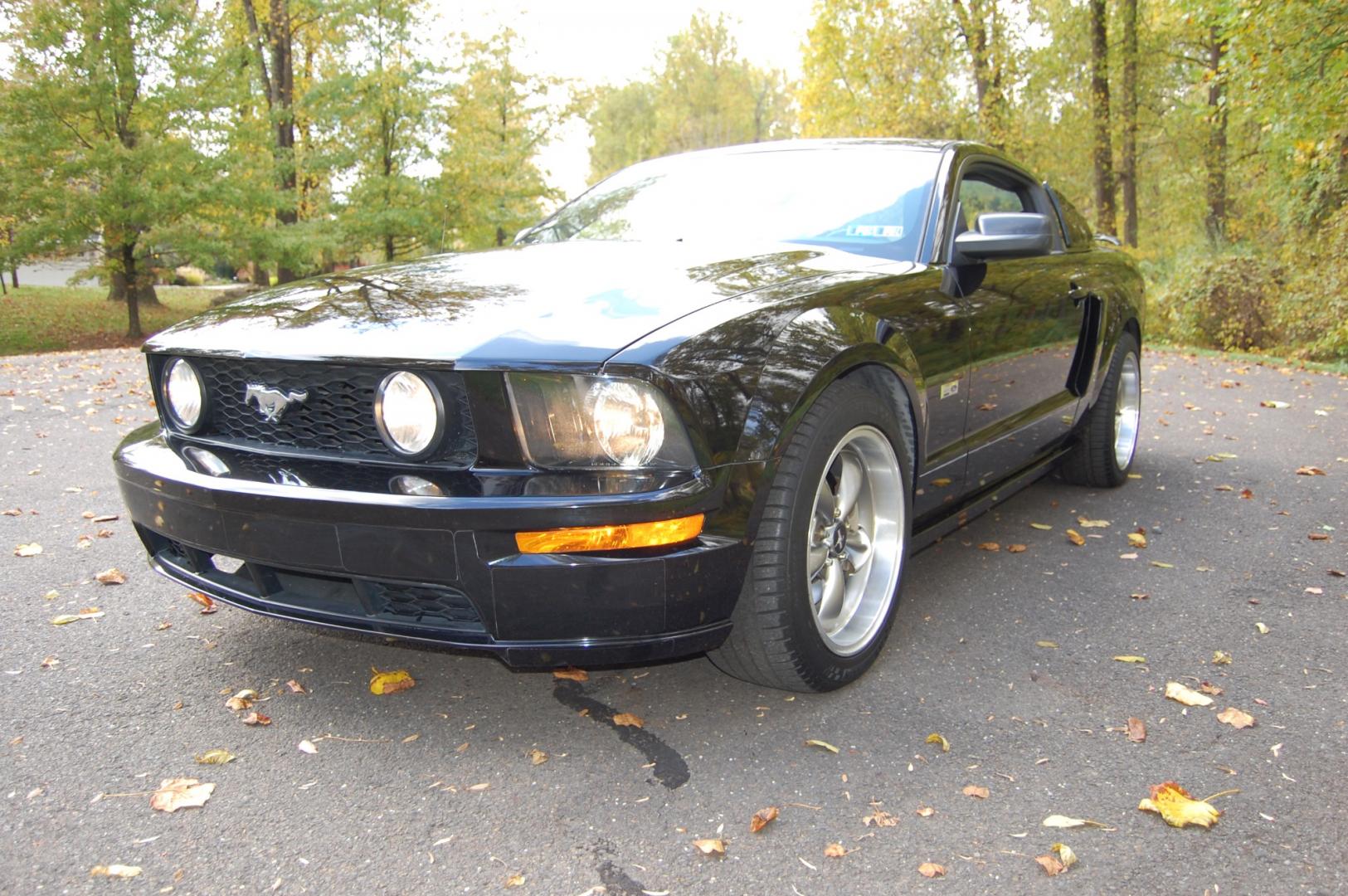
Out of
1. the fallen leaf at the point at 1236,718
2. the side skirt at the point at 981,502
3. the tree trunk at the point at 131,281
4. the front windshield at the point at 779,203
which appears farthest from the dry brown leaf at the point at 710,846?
the tree trunk at the point at 131,281

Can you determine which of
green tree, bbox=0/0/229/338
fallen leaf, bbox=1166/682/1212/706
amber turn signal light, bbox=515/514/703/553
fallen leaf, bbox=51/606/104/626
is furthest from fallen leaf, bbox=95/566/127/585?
green tree, bbox=0/0/229/338

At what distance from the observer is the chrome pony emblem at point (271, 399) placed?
235 centimetres

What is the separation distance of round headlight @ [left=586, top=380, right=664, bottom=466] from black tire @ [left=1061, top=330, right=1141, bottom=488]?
3140 mm

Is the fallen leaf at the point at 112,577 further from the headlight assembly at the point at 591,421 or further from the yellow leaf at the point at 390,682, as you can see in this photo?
the headlight assembly at the point at 591,421

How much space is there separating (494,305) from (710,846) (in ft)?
4.34

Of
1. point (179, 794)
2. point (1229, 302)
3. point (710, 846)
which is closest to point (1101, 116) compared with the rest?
point (1229, 302)

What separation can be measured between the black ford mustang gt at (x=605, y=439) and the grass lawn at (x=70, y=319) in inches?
632

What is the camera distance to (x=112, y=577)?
3584 mm

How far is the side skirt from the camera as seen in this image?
3133 millimetres

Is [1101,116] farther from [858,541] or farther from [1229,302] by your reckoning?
[858,541]

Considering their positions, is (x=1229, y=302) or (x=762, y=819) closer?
(x=762, y=819)

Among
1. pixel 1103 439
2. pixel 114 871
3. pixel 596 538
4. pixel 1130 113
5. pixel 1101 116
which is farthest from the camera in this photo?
pixel 1130 113

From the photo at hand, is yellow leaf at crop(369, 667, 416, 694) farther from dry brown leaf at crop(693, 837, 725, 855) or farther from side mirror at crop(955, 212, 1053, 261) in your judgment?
side mirror at crop(955, 212, 1053, 261)

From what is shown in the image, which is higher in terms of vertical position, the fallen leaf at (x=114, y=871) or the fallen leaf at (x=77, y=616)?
the fallen leaf at (x=77, y=616)
